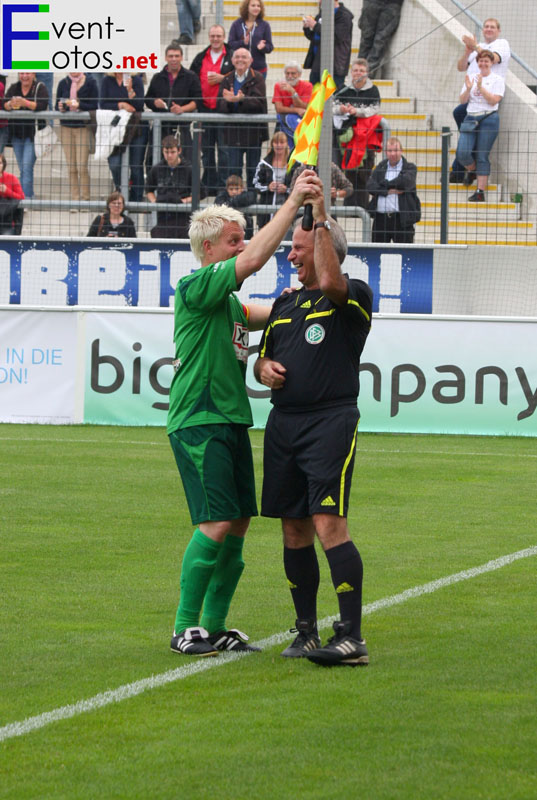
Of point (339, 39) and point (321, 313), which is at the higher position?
point (339, 39)

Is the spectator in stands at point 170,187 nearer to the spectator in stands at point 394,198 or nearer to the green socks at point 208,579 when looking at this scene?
the spectator in stands at point 394,198

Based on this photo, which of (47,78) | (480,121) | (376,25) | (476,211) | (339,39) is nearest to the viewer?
(476,211)

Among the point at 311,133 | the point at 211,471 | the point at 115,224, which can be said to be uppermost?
the point at 115,224

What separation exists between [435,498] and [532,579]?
331 cm

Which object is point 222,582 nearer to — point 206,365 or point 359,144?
point 206,365

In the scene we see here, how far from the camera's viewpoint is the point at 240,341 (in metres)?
5.81

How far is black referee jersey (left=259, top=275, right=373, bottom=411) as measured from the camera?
5539mm

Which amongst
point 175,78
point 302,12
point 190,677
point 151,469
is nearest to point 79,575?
point 190,677

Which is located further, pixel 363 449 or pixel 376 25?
pixel 376 25

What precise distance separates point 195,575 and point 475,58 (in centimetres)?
1661

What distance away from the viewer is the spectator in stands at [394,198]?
704 inches

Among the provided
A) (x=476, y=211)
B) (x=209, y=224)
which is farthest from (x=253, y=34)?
(x=209, y=224)

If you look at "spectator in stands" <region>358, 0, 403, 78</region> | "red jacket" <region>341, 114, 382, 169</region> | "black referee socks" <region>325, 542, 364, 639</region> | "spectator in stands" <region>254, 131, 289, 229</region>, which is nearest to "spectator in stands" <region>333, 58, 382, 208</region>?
"red jacket" <region>341, 114, 382, 169</region>

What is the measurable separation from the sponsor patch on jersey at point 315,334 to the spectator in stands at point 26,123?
13870 millimetres
